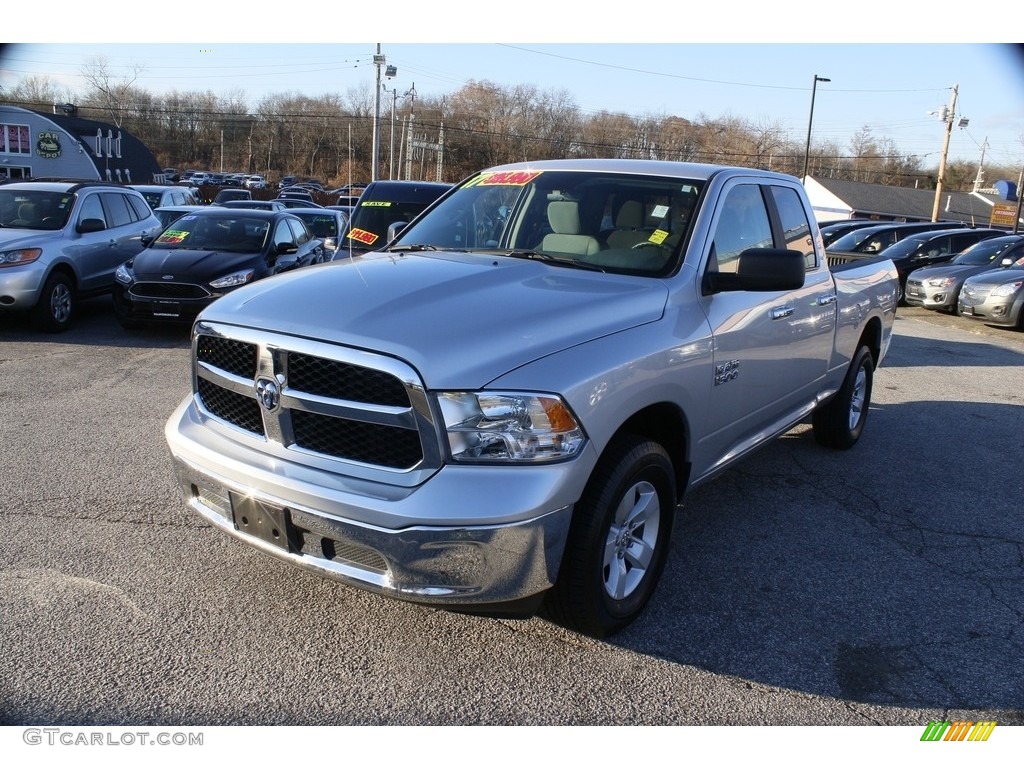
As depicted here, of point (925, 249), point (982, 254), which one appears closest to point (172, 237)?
point (982, 254)

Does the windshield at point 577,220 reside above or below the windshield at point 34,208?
above

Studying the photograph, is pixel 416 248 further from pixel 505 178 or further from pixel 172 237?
pixel 172 237

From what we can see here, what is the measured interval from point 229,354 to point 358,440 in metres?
0.75

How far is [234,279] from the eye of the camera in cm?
966

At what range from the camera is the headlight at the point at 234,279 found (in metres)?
9.51

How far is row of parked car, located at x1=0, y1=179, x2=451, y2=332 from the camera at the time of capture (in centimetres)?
944

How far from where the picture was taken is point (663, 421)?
141 inches

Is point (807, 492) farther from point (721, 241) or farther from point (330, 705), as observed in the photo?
point (330, 705)

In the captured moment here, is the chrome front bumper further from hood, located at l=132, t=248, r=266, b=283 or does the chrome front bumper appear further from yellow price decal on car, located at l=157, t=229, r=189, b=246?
yellow price decal on car, located at l=157, t=229, r=189, b=246

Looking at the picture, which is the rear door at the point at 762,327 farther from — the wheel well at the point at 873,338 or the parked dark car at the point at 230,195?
the parked dark car at the point at 230,195

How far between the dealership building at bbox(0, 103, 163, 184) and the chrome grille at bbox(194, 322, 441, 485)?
52.7 meters

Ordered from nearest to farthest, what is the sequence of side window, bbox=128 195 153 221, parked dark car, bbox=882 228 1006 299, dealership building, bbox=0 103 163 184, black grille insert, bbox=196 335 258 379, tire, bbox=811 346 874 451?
black grille insert, bbox=196 335 258 379 → tire, bbox=811 346 874 451 → side window, bbox=128 195 153 221 → parked dark car, bbox=882 228 1006 299 → dealership building, bbox=0 103 163 184

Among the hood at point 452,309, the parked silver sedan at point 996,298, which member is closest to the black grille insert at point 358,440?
the hood at point 452,309

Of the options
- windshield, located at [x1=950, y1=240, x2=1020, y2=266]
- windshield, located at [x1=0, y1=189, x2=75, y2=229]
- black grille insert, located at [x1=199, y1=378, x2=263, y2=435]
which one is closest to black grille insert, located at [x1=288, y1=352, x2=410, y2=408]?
black grille insert, located at [x1=199, y1=378, x2=263, y2=435]
